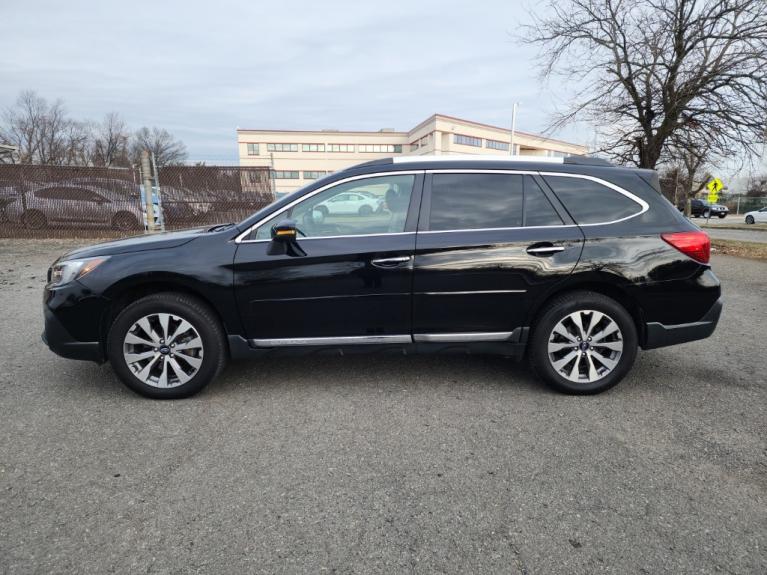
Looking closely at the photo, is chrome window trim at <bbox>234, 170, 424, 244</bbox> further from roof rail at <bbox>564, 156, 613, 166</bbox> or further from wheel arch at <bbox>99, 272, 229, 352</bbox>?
roof rail at <bbox>564, 156, 613, 166</bbox>

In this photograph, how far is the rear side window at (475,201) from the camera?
345 centimetres

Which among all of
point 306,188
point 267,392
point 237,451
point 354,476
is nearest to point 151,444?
point 237,451

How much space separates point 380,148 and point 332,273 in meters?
69.2

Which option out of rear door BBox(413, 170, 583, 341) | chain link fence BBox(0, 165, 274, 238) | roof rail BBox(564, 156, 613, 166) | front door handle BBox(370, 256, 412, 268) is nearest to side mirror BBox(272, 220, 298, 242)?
front door handle BBox(370, 256, 412, 268)

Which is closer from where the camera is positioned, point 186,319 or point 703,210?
point 186,319

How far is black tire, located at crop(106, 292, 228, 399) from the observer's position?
3316mm

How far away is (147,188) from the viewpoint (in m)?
12.7

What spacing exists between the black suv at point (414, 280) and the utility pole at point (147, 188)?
10.3 meters

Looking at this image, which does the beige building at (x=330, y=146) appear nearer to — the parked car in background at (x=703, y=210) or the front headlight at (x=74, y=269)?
the parked car in background at (x=703, y=210)

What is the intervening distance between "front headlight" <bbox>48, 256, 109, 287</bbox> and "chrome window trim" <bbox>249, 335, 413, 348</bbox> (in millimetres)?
A: 1234

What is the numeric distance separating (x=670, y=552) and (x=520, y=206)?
7.58 feet

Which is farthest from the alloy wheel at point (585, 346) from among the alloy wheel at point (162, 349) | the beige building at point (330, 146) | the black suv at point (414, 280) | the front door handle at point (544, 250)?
the beige building at point (330, 146)

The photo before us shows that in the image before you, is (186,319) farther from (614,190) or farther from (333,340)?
(614,190)

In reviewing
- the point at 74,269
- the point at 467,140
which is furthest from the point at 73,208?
the point at 467,140
